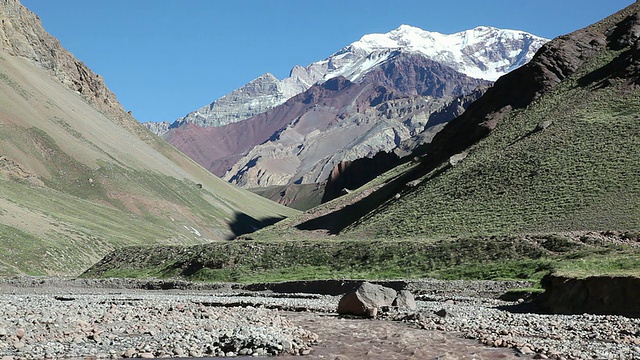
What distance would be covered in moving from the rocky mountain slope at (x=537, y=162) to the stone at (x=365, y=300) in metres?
36.8

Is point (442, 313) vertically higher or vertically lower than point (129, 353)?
lower

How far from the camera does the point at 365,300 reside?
3553 centimetres

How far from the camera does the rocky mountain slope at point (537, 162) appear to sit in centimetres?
7506

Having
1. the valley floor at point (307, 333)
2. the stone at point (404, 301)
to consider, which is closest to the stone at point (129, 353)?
the valley floor at point (307, 333)

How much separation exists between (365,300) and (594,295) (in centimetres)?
1077

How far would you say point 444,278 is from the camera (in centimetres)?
5472

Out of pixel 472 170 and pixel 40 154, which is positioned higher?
pixel 40 154

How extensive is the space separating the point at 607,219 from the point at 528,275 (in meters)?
21.5

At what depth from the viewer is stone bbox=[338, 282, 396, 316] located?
35281 millimetres

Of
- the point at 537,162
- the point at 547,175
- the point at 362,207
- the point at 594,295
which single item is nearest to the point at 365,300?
the point at 594,295

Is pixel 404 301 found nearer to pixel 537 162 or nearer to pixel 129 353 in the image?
pixel 129 353

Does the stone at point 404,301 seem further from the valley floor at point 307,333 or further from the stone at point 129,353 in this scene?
the stone at point 129,353

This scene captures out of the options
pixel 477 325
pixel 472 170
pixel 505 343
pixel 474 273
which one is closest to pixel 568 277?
pixel 477 325

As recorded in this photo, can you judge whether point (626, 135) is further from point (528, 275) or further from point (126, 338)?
point (126, 338)
